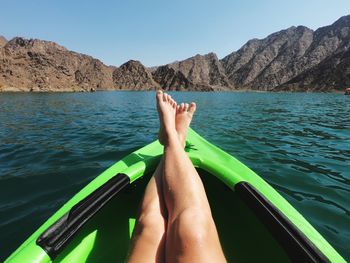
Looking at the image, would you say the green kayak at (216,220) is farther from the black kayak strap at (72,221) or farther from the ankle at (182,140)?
the ankle at (182,140)

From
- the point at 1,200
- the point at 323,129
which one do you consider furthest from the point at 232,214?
the point at 323,129

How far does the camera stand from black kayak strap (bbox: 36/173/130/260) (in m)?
1.82

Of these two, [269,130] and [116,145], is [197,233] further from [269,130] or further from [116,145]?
[269,130]

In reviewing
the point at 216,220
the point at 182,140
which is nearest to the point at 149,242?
the point at 216,220

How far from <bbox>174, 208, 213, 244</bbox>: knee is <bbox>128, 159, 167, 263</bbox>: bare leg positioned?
6.9 inches

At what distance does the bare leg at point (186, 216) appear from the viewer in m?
1.62

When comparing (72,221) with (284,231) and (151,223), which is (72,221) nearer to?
(151,223)

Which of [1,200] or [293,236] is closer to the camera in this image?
[293,236]

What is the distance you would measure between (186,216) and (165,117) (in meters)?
2.16

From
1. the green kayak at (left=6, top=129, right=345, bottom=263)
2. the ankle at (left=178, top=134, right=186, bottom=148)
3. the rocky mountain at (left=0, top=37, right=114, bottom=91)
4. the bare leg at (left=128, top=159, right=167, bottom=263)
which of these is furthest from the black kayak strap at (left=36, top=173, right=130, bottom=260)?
the rocky mountain at (left=0, top=37, right=114, bottom=91)

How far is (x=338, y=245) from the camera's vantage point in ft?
9.85

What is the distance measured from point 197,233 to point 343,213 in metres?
2.99

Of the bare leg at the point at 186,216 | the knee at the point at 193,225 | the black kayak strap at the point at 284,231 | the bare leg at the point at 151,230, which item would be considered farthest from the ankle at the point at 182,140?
the knee at the point at 193,225

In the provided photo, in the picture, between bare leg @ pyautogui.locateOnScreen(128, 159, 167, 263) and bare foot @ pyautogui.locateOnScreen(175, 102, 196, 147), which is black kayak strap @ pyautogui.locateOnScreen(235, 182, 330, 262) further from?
bare foot @ pyautogui.locateOnScreen(175, 102, 196, 147)
